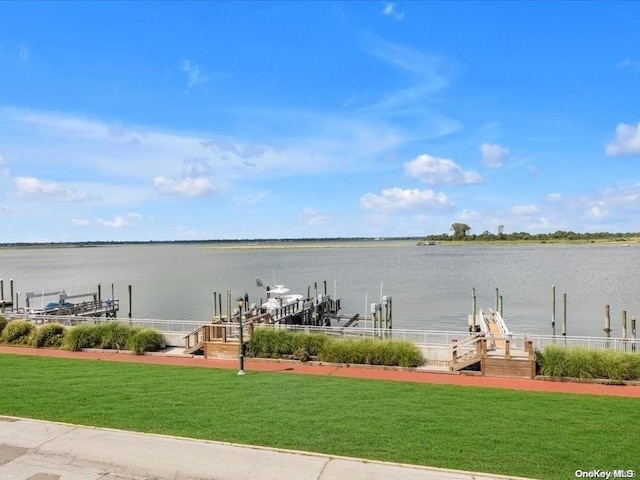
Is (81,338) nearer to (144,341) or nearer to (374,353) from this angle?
(144,341)

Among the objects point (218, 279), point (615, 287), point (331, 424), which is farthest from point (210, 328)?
point (218, 279)

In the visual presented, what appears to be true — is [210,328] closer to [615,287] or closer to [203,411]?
[203,411]

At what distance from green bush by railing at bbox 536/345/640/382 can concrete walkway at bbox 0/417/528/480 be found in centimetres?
911

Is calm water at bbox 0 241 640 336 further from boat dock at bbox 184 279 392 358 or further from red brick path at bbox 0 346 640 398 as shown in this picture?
red brick path at bbox 0 346 640 398

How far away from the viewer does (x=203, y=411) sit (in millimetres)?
11117

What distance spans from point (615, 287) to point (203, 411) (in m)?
52.1

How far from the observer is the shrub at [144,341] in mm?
20172

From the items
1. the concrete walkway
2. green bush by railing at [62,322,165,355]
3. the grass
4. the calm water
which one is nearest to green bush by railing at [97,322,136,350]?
green bush by railing at [62,322,165,355]

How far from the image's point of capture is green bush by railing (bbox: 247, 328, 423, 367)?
57.1 feet

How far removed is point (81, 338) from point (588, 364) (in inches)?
721

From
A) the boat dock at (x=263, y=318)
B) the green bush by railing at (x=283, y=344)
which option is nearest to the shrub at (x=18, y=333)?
the boat dock at (x=263, y=318)

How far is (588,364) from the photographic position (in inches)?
606

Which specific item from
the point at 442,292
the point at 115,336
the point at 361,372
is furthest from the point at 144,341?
the point at 442,292

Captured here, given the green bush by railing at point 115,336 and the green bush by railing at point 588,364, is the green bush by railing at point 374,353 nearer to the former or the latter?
the green bush by railing at point 588,364
